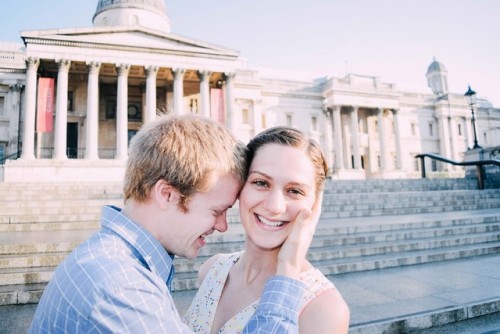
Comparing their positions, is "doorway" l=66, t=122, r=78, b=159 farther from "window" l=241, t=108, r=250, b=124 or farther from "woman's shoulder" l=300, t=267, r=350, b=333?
"woman's shoulder" l=300, t=267, r=350, b=333

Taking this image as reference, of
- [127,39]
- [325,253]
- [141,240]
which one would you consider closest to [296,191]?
[141,240]

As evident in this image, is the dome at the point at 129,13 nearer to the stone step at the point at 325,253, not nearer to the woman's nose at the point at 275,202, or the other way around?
the stone step at the point at 325,253

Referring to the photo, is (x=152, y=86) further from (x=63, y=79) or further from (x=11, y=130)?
(x=11, y=130)

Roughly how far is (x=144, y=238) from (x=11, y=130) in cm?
3196

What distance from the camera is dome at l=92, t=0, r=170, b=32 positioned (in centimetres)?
3159

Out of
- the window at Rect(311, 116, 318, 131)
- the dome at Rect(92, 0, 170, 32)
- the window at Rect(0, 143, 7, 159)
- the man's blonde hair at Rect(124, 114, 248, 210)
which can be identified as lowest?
the man's blonde hair at Rect(124, 114, 248, 210)

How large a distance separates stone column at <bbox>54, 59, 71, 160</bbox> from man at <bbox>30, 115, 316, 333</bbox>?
23.1m

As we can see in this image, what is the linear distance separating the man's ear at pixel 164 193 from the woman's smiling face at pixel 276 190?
0.42 meters

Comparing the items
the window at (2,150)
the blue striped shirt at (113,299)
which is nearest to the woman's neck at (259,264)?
the blue striped shirt at (113,299)

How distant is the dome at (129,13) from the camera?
3159 centimetres

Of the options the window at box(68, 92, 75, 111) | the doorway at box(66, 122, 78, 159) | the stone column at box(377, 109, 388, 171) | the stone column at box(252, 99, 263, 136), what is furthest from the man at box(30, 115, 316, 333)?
the stone column at box(377, 109, 388, 171)

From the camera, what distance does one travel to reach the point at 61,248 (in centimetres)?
564

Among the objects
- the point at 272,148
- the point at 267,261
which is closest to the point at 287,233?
the point at 267,261

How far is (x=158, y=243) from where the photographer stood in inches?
53.7
